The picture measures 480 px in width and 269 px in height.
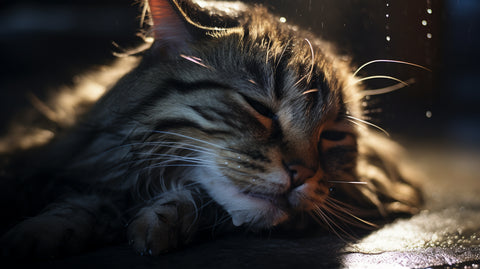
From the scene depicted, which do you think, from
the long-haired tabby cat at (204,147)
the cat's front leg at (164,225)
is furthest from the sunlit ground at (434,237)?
the cat's front leg at (164,225)

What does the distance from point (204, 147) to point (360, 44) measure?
538 millimetres

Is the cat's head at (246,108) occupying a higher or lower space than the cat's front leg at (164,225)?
higher

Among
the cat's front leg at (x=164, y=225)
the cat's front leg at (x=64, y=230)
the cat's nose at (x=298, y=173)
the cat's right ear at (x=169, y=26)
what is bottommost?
the cat's front leg at (x=64, y=230)

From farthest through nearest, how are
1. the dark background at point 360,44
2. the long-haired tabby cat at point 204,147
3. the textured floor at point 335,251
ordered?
1. the dark background at point 360,44
2. the long-haired tabby cat at point 204,147
3. the textured floor at point 335,251

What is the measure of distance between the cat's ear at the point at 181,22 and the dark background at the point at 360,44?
0.13m

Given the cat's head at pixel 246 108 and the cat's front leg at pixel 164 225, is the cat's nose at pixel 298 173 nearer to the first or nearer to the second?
the cat's head at pixel 246 108

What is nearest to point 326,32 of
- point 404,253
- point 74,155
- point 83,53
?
point 404,253

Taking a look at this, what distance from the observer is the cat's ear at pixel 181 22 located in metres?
0.85

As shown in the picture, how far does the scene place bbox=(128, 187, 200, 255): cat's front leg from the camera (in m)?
0.71

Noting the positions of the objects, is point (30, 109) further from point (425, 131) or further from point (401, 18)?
point (425, 131)

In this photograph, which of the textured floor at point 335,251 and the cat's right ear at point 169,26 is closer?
the textured floor at point 335,251

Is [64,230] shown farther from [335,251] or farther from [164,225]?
[335,251]

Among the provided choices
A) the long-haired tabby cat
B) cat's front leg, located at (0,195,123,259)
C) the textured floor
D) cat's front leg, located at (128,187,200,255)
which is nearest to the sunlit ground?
the textured floor

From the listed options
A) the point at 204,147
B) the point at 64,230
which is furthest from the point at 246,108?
the point at 64,230
